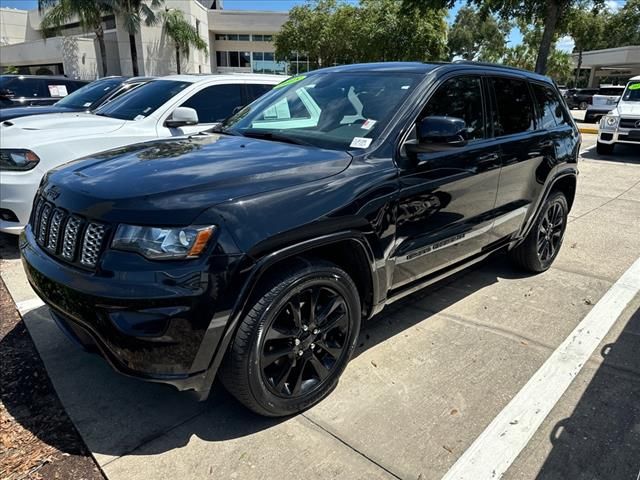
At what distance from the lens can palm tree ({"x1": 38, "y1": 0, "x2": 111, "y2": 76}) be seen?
27.7m

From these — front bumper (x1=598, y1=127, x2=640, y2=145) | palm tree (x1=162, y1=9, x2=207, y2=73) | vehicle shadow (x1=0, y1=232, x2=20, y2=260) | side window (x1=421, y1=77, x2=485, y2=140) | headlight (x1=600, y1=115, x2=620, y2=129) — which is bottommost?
vehicle shadow (x1=0, y1=232, x2=20, y2=260)

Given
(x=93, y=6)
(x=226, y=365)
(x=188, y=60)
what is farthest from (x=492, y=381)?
(x=188, y=60)

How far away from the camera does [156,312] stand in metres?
2.07

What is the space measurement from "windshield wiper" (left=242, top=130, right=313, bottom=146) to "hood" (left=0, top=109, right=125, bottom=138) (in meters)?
2.86

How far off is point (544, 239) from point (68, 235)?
409 centimetres

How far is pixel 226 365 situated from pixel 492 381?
5.55 ft

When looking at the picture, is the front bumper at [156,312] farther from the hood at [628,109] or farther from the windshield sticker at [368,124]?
the hood at [628,109]

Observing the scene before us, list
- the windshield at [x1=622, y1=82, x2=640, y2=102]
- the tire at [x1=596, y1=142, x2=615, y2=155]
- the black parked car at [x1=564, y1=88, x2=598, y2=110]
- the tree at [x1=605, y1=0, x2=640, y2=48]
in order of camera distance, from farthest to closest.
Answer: the tree at [x1=605, y1=0, x2=640, y2=48] → the black parked car at [x1=564, y1=88, x2=598, y2=110] → the windshield at [x1=622, y1=82, x2=640, y2=102] → the tire at [x1=596, y1=142, x2=615, y2=155]

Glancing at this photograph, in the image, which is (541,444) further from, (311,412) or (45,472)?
(45,472)

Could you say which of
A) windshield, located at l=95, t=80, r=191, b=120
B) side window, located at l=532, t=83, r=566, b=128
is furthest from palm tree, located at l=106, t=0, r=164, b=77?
side window, located at l=532, t=83, r=566, b=128

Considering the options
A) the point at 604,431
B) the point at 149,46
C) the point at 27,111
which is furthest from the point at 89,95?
the point at 149,46

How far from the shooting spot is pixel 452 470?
7.53ft

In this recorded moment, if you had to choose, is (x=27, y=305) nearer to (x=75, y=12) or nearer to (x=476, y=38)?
(x=75, y=12)

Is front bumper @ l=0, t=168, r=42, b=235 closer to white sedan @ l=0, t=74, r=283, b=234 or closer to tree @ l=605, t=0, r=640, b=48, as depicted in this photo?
white sedan @ l=0, t=74, r=283, b=234
